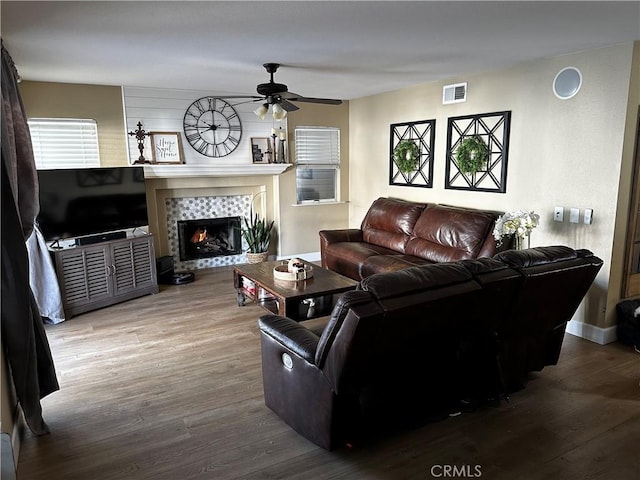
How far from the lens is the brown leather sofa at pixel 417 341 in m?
2.09

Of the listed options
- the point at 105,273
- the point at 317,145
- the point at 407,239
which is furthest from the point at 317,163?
the point at 105,273

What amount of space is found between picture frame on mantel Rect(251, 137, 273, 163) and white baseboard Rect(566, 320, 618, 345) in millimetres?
4058

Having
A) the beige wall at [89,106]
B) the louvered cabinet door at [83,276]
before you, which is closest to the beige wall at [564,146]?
the beige wall at [89,106]

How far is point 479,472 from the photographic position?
2271mm

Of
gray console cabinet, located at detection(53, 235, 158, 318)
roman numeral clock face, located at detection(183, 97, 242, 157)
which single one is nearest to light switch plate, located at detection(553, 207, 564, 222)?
roman numeral clock face, located at detection(183, 97, 242, 157)

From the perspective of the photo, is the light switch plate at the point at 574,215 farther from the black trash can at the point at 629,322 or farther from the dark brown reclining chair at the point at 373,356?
the dark brown reclining chair at the point at 373,356

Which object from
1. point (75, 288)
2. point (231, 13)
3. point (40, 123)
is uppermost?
point (231, 13)

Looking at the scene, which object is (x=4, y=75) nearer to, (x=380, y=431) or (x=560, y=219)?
(x=380, y=431)

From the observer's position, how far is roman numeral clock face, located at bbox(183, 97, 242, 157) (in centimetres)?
563

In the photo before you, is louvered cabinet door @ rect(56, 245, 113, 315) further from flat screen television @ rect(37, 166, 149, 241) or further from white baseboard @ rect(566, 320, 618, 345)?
white baseboard @ rect(566, 320, 618, 345)

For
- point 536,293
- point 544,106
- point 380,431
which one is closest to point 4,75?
point 380,431

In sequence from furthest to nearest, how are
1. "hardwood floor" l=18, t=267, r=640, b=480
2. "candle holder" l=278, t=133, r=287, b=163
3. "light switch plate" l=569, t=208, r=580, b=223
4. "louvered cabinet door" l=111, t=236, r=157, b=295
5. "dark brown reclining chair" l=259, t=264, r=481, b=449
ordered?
"candle holder" l=278, t=133, r=287, b=163
"louvered cabinet door" l=111, t=236, r=157, b=295
"light switch plate" l=569, t=208, r=580, b=223
"hardwood floor" l=18, t=267, r=640, b=480
"dark brown reclining chair" l=259, t=264, r=481, b=449

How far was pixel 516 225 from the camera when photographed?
152 inches

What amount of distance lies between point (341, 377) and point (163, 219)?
169 inches
